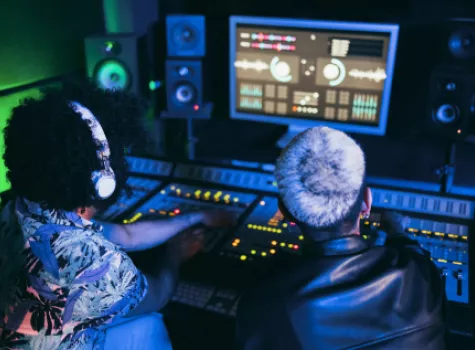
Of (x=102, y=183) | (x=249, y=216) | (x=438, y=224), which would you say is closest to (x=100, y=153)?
(x=102, y=183)

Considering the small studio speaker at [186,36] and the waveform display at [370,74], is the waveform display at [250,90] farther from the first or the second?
the waveform display at [370,74]

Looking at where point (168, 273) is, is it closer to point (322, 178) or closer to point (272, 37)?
point (322, 178)

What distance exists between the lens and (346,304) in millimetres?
1050

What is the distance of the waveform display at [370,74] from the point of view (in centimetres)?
223

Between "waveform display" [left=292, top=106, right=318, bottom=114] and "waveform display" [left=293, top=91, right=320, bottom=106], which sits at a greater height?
"waveform display" [left=293, top=91, right=320, bottom=106]

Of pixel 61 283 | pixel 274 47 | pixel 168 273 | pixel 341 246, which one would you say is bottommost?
pixel 168 273

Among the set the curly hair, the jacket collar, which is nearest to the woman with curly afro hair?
the curly hair

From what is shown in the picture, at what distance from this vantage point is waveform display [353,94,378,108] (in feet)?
7.49

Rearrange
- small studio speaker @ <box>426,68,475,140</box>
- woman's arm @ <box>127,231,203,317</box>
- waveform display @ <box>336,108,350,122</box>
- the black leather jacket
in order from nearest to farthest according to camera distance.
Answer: the black leather jacket < woman's arm @ <box>127,231,203,317</box> < small studio speaker @ <box>426,68,475,140</box> < waveform display @ <box>336,108,350,122</box>

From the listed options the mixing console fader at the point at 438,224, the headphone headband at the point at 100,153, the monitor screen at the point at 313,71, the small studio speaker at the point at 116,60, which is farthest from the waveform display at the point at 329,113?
the headphone headband at the point at 100,153

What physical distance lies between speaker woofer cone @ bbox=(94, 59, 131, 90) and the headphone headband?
4.37 feet

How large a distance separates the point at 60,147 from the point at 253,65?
4.76 ft

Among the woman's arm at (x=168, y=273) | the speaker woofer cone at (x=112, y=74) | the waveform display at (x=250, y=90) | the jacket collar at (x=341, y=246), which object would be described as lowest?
the woman's arm at (x=168, y=273)

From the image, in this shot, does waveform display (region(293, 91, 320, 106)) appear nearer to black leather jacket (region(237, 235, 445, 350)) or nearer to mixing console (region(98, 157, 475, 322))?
mixing console (region(98, 157, 475, 322))
